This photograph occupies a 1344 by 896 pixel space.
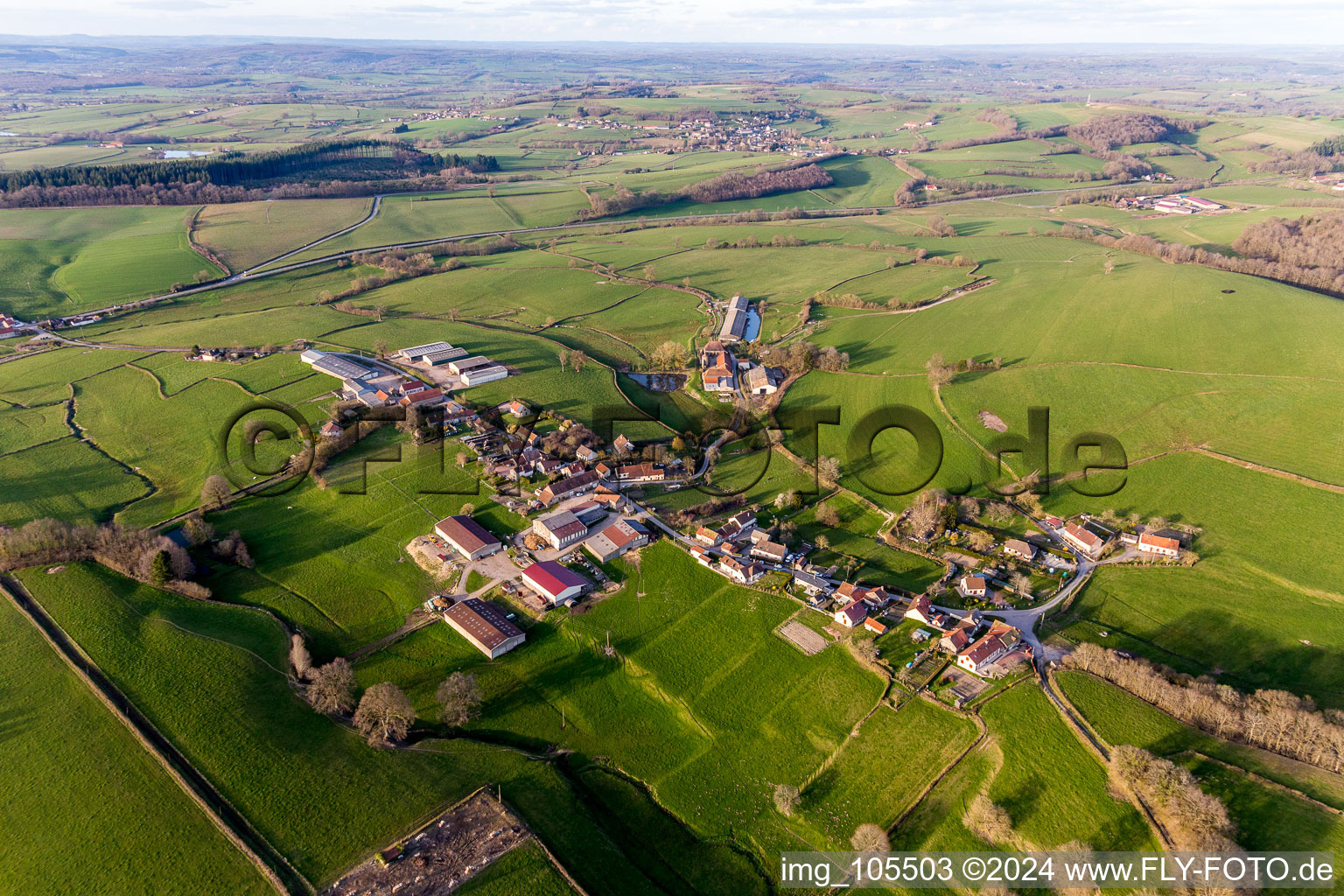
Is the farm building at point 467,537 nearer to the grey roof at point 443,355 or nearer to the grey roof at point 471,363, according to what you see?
the grey roof at point 471,363

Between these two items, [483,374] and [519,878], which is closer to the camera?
[519,878]

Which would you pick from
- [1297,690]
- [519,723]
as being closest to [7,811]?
[519,723]

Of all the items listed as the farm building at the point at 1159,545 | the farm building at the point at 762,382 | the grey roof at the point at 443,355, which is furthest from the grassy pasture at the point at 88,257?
the farm building at the point at 1159,545

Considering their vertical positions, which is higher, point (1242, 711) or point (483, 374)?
point (483, 374)

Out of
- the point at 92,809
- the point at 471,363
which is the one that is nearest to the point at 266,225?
the point at 471,363

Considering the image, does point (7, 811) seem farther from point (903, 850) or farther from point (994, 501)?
point (994, 501)

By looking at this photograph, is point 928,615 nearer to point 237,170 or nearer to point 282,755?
point 282,755

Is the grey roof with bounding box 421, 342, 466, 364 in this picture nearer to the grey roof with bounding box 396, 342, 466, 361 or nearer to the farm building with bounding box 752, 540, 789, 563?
the grey roof with bounding box 396, 342, 466, 361
